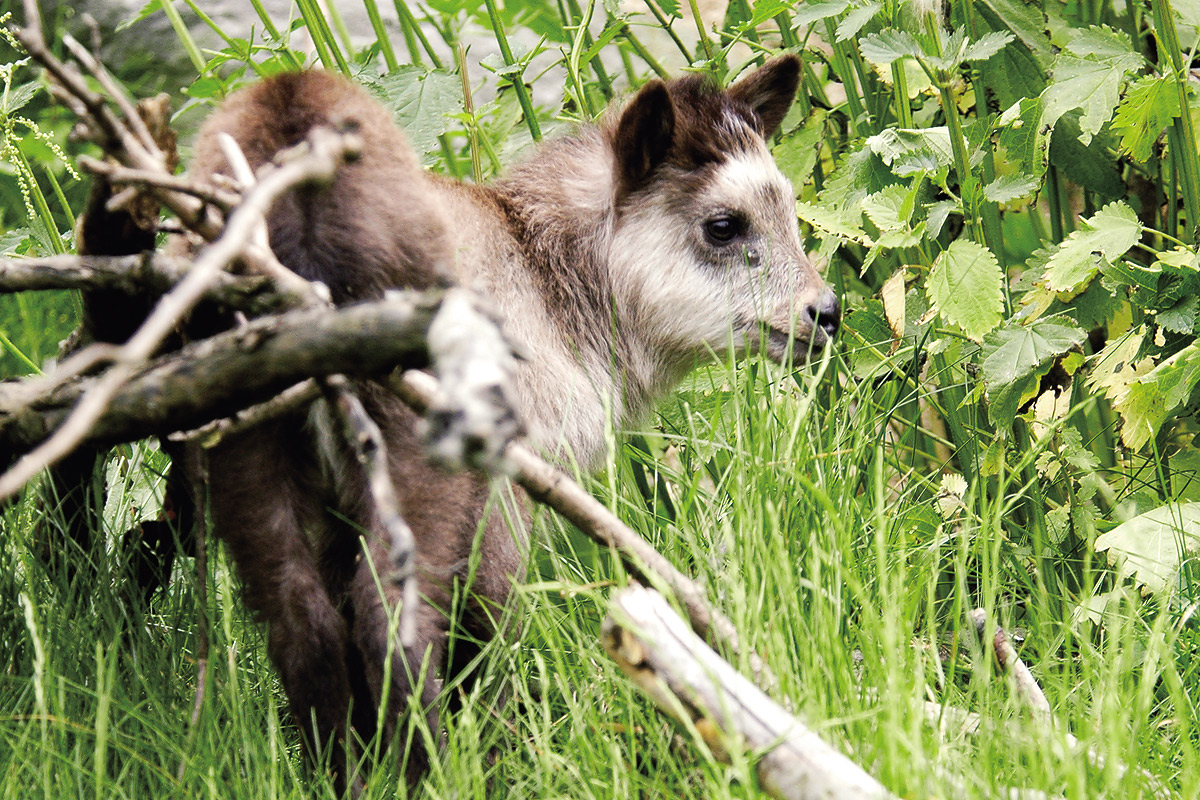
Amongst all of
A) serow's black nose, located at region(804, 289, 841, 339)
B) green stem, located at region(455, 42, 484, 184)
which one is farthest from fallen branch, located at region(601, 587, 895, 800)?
green stem, located at region(455, 42, 484, 184)

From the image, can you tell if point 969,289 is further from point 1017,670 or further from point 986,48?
point 1017,670

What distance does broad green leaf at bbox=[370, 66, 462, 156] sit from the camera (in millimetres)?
3203

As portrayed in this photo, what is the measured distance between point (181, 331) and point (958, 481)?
2163mm

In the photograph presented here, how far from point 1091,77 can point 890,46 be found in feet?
1.87

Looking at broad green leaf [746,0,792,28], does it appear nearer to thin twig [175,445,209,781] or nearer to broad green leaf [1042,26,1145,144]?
broad green leaf [1042,26,1145,144]

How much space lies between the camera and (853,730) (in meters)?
1.97

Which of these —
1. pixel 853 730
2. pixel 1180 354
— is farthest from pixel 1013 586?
pixel 853 730

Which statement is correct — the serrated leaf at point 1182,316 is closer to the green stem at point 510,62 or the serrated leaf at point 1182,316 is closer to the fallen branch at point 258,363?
the green stem at point 510,62

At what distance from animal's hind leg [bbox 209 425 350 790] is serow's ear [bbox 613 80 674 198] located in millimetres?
1510

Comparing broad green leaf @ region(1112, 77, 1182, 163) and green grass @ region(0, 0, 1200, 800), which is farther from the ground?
broad green leaf @ region(1112, 77, 1182, 163)

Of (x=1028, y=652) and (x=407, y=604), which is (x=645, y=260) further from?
(x=407, y=604)

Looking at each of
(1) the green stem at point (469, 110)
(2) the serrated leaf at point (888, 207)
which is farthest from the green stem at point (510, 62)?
(2) the serrated leaf at point (888, 207)

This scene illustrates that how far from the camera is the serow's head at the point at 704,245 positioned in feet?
11.3

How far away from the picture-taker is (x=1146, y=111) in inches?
119
